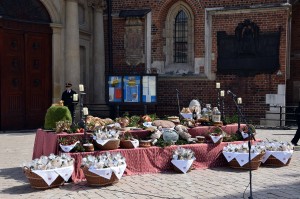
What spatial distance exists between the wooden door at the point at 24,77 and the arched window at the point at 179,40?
5.24m

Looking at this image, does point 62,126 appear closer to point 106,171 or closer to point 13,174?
point 13,174

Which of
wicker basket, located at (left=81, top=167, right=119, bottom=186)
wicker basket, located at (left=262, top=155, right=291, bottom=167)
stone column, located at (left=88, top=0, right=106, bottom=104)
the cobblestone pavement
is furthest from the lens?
stone column, located at (left=88, top=0, right=106, bottom=104)

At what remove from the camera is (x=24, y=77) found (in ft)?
51.2

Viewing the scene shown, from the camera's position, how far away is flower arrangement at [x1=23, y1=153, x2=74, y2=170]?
713cm

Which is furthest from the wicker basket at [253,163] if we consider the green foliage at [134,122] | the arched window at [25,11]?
the arched window at [25,11]

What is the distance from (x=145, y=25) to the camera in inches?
711

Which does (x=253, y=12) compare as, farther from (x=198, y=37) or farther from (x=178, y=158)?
(x=178, y=158)

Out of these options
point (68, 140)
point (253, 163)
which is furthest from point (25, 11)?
point (253, 163)

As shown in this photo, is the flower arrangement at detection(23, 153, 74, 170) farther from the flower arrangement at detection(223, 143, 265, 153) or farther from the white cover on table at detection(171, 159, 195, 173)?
the flower arrangement at detection(223, 143, 265, 153)

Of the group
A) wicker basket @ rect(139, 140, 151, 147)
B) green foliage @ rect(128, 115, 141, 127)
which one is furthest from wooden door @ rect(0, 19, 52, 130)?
wicker basket @ rect(139, 140, 151, 147)

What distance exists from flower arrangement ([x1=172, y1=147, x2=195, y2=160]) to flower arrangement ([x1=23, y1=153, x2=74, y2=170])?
2267 millimetres

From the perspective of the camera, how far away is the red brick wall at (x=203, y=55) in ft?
52.9

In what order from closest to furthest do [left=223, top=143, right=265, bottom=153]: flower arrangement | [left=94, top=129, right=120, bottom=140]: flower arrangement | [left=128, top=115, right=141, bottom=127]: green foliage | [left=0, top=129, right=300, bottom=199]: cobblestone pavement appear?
1. [left=0, top=129, right=300, bottom=199]: cobblestone pavement
2. [left=94, top=129, right=120, bottom=140]: flower arrangement
3. [left=223, top=143, right=265, bottom=153]: flower arrangement
4. [left=128, top=115, right=141, bottom=127]: green foliage

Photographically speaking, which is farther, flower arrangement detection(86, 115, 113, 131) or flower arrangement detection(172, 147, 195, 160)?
flower arrangement detection(86, 115, 113, 131)
